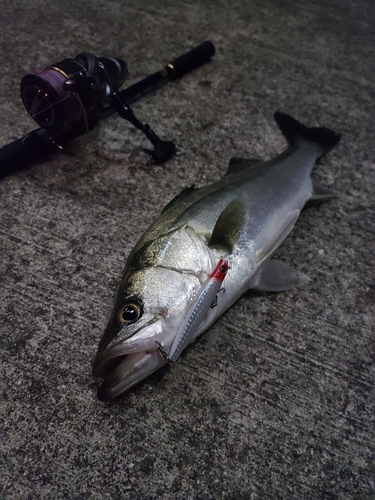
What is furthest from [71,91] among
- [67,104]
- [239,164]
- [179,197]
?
[239,164]

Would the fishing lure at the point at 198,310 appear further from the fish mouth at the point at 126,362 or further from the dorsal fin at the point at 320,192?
the dorsal fin at the point at 320,192

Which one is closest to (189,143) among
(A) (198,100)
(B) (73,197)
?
(A) (198,100)

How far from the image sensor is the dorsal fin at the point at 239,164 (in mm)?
2385

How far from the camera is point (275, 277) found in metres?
2.03

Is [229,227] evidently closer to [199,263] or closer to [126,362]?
[199,263]

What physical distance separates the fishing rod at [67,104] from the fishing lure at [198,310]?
107cm

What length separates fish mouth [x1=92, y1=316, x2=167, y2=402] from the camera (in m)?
1.53

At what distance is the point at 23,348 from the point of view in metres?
1.83

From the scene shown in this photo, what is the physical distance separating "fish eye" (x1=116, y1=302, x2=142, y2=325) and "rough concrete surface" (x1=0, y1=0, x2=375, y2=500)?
35 centimetres

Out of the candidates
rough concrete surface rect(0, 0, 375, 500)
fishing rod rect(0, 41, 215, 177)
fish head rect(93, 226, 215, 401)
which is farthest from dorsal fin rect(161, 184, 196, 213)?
Result: fishing rod rect(0, 41, 215, 177)

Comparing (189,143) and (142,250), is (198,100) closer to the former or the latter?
(189,143)

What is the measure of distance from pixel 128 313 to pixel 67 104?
1263 mm

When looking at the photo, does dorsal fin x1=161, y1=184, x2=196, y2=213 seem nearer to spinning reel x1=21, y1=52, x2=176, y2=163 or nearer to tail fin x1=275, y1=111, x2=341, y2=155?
spinning reel x1=21, y1=52, x2=176, y2=163

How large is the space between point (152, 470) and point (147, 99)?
2303 millimetres
